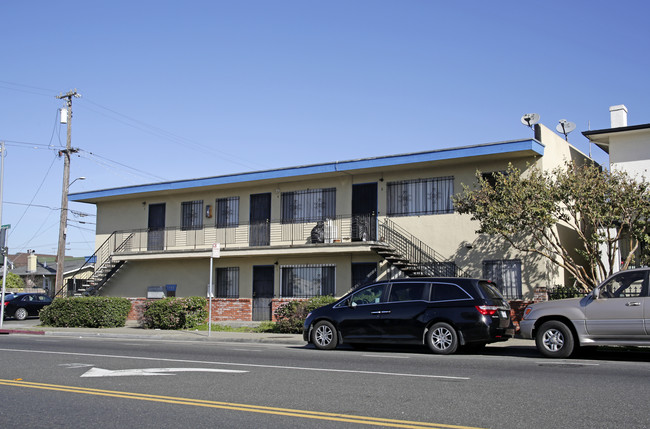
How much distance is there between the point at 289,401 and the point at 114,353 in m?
7.35

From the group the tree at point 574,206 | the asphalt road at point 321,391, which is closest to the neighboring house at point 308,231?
the tree at point 574,206

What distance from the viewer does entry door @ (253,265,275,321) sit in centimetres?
2625

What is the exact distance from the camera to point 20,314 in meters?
32.3

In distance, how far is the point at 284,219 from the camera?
26344 mm

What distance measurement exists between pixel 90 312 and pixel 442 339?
626 inches

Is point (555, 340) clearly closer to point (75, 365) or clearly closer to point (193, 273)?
point (75, 365)

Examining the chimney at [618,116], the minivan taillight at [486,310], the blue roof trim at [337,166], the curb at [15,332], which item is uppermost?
the chimney at [618,116]

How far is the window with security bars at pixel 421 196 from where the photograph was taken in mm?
22844

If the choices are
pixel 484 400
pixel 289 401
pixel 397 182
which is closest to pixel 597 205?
pixel 397 182

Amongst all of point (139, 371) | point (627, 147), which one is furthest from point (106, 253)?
point (627, 147)

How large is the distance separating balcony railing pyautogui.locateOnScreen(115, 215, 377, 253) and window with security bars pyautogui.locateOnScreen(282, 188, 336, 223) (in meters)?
0.28

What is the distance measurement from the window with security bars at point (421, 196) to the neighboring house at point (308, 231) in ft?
0.12

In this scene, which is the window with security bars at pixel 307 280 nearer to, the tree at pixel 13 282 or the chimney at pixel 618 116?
the chimney at pixel 618 116

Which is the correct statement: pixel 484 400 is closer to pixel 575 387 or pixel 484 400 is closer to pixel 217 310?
pixel 575 387
